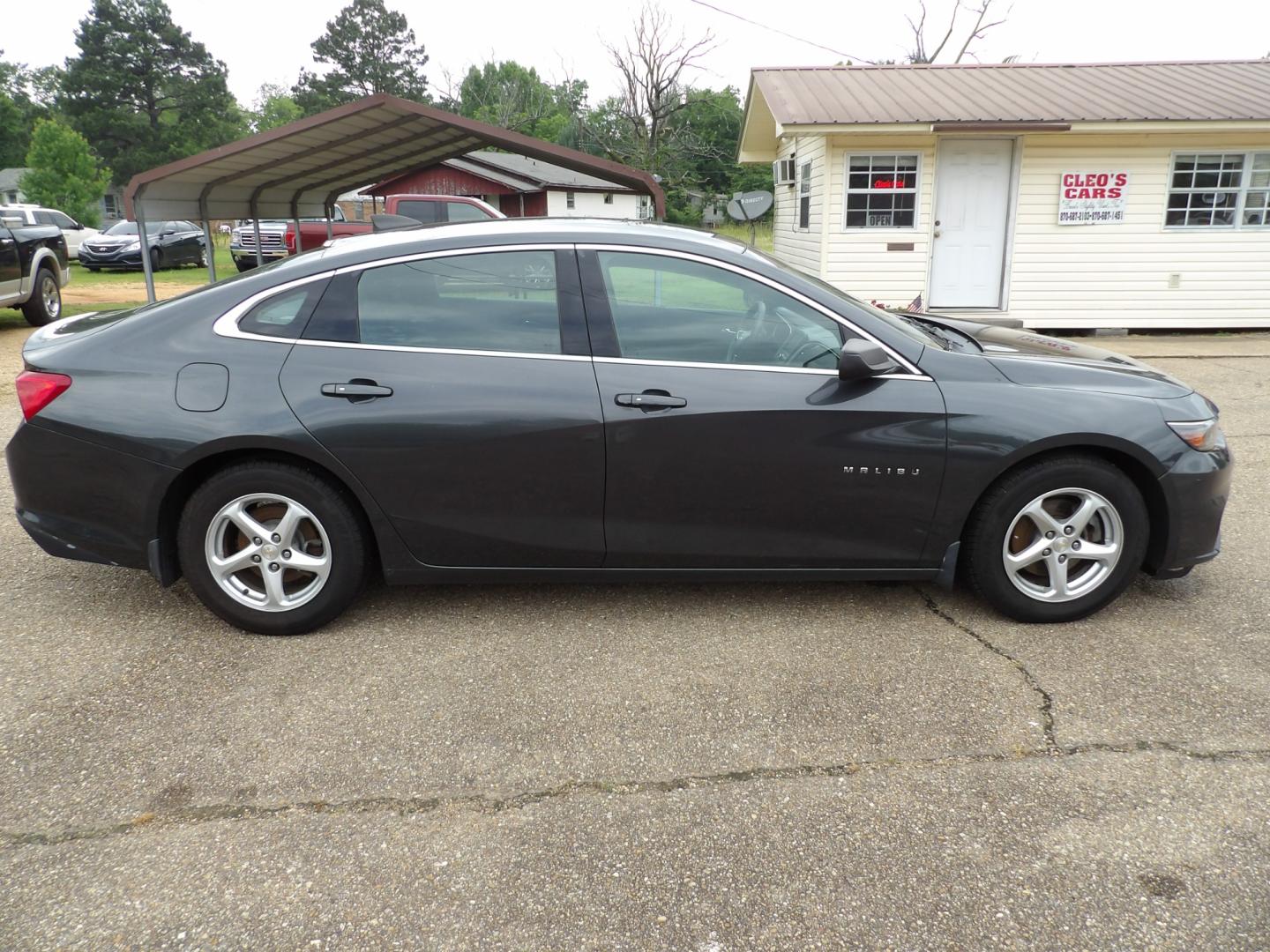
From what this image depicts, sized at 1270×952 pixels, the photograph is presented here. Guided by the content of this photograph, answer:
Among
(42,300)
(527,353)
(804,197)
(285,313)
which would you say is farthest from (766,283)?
(42,300)

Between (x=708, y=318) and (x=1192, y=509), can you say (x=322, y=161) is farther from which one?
(x=1192, y=509)

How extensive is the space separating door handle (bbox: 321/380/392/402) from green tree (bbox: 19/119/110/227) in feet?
128

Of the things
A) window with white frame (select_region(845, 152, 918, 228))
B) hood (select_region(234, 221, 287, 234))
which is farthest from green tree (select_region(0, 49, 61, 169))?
window with white frame (select_region(845, 152, 918, 228))

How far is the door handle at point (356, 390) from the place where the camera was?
11.4 feet

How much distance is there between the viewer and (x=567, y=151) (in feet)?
27.2

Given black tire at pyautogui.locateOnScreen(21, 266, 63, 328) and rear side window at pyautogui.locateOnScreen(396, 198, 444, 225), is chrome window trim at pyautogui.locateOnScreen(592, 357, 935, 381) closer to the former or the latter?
black tire at pyautogui.locateOnScreen(21, 266, 63, 328)

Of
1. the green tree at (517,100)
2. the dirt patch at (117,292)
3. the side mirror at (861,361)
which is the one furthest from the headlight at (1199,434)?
the green tree at (517,100)

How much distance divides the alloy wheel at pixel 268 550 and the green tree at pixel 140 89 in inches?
2389

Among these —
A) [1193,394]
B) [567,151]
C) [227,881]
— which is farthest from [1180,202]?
[227,881]

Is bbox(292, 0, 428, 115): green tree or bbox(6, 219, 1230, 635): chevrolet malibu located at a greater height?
bbox(292, 0, 428, 115): green tree

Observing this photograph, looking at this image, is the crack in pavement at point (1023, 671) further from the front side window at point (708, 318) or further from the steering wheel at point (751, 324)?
the steering wheel at point (751, 324)

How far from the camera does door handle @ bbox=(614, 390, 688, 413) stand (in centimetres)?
348

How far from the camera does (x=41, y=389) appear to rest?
3543 mm

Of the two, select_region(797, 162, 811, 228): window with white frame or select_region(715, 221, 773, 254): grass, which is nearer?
select_region(797, 162, 811, 228): window with white frame
